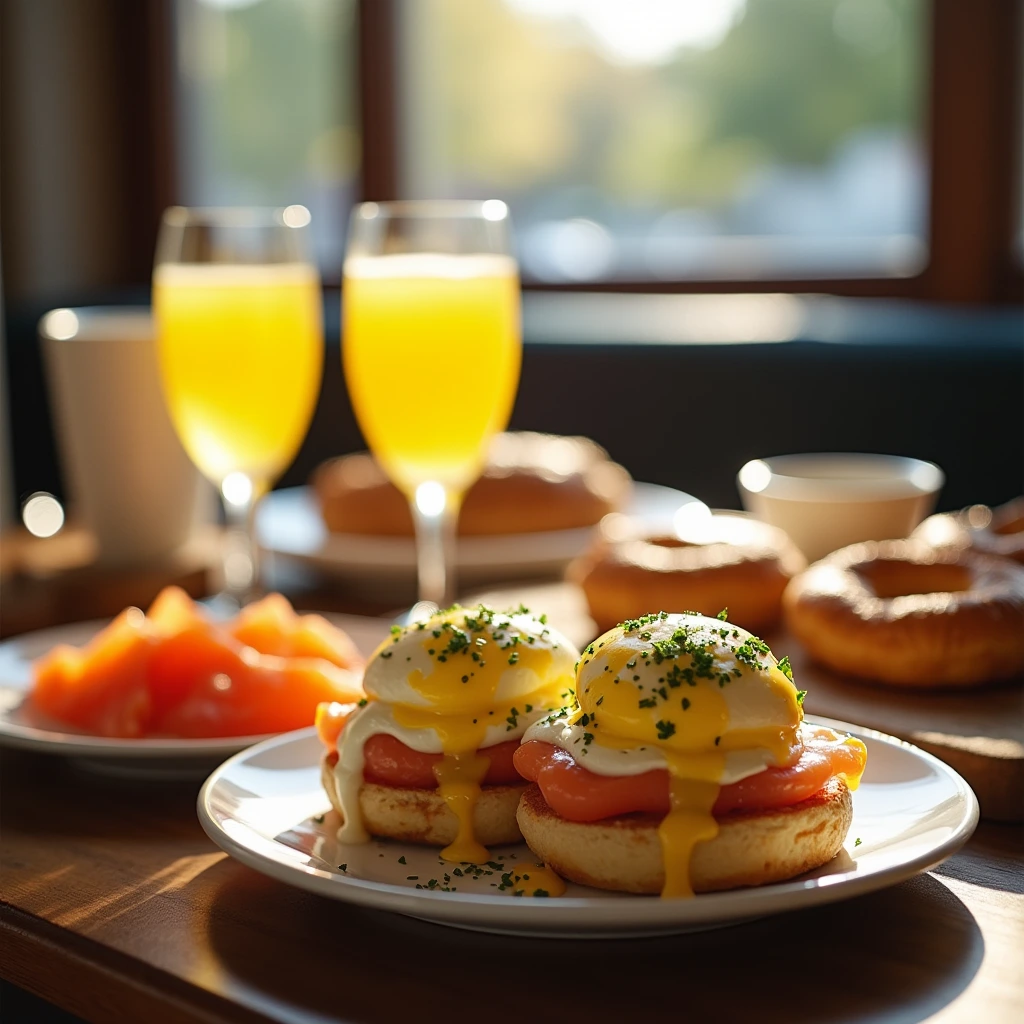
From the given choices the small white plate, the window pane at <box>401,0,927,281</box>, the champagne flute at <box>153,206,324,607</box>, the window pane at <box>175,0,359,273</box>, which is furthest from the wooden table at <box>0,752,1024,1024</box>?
the window pane at <box>175,0,359,273</box>

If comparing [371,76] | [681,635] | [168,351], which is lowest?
[681,635]

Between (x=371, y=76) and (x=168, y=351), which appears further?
(x=371, y=76)

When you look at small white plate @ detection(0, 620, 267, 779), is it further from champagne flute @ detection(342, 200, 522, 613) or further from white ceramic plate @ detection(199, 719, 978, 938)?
champagne flute @ detection(342, 200, 522, 613)

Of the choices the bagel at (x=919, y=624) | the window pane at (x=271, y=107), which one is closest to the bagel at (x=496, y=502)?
the bagel at (x=919, y=624)

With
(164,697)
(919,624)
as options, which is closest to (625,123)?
(919,624)

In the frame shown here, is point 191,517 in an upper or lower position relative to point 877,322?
lower

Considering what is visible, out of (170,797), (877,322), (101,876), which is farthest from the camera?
(877,322)

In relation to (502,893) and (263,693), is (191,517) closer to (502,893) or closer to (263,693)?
(263,693)

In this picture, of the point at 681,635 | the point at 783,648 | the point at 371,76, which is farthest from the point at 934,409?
the point at 371,76

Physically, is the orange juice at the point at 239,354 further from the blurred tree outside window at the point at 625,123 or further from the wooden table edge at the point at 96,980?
the blurred tree outside window at the point at 625,123
